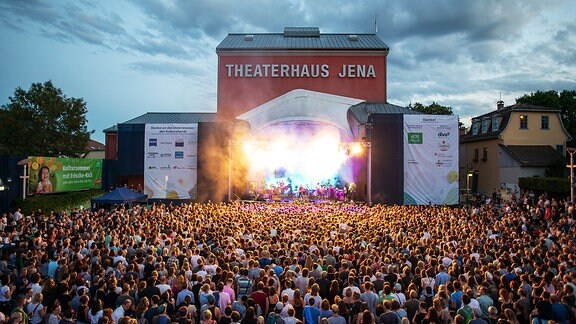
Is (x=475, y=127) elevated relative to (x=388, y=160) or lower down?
elevated

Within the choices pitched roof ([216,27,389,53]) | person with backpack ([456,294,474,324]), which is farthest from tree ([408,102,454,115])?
person with backpack ([456,294,474,324])

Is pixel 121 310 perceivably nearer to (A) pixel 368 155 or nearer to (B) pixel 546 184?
(A) pixel 368 155

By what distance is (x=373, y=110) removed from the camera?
113ft

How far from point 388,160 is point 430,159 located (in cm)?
301

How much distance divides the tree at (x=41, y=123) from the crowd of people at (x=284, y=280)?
24.0 metres

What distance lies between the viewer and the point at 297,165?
35.1m

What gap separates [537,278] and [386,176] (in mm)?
20499

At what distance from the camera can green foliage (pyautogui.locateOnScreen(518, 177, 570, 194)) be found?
2507cm

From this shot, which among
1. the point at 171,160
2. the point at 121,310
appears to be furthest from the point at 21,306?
the point at 171,160

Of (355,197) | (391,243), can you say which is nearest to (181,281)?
(391,243)

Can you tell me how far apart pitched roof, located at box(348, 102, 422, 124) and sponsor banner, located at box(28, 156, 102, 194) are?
805 inches

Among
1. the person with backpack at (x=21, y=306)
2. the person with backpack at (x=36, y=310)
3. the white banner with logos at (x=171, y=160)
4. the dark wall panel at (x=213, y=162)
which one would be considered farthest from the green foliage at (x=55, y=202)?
the person with backpack at (x=21, y=306)

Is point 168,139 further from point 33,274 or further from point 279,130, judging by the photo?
point 33,274

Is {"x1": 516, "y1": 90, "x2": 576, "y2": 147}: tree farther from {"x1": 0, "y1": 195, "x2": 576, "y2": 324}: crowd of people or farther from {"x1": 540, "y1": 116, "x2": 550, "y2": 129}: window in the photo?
{"x1": 0, "y1": 195, "x2": 576, "y2": 324}: crowd of people
